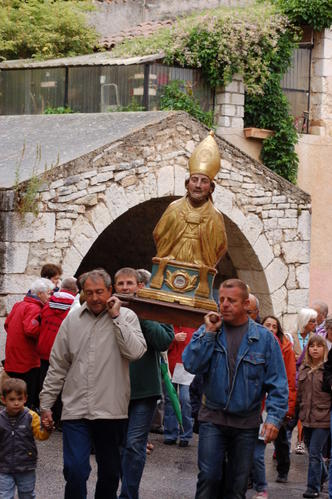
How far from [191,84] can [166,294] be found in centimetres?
949

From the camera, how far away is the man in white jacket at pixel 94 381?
5.98 m

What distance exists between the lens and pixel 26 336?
9125 mm

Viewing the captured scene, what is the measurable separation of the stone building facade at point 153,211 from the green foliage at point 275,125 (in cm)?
Result: 278

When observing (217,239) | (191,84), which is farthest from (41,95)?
(217,239)

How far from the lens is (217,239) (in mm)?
6797

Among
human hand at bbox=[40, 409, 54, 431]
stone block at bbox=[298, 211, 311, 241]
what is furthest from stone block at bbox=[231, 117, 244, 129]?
human hand at bbox=[40, 409, 54, 431]

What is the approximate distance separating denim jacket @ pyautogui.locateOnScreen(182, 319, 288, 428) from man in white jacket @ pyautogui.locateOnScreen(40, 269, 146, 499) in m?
0.43

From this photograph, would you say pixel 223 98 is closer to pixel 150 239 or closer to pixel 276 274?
pixel 150 239

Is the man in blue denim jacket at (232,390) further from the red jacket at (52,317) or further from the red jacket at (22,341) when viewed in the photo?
the red jacket at (22,341)

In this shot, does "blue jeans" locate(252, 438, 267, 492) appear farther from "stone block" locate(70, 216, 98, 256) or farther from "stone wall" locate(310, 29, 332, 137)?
"stone wall" locate(310, 29, 332, 137)

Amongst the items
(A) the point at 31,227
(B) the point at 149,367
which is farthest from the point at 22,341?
(B) the point at 149,367

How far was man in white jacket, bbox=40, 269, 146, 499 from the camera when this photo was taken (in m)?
5.98

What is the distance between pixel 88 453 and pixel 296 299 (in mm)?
7594

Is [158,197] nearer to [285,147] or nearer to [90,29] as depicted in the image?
[285,147]
